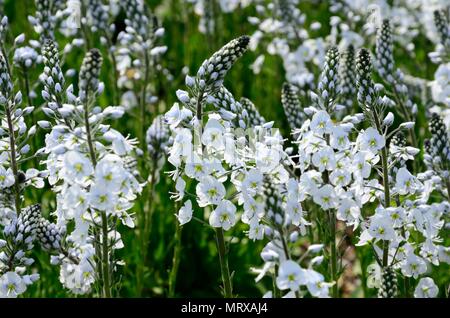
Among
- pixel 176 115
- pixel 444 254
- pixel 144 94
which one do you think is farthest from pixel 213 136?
pixel 144 94

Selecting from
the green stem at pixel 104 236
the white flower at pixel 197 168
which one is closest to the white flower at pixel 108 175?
the green stem at pixel 104 236

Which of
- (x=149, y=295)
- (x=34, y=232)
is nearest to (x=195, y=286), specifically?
(x=149, y=295)

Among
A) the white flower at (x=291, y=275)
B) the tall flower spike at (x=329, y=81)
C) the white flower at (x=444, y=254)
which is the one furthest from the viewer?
the white flower at (x=444, y=254)

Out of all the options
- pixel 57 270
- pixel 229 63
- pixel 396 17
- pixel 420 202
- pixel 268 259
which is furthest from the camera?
pixel 396 17

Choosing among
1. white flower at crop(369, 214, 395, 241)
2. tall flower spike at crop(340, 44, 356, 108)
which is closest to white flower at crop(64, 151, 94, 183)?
white flower at crop(369, 214, 395, 241)

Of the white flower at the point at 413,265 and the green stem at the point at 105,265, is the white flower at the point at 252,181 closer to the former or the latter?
the green stem at the point at 105,265
